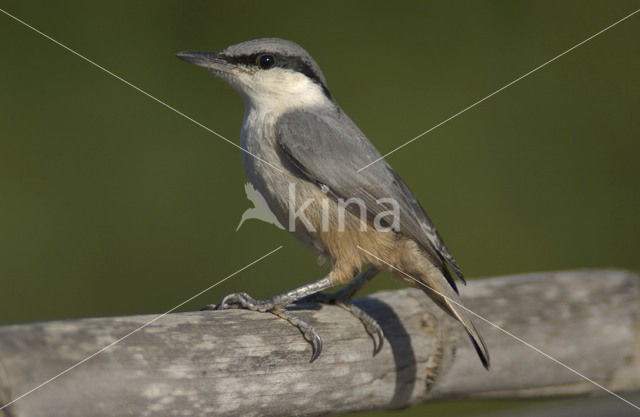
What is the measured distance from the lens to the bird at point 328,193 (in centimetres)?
172

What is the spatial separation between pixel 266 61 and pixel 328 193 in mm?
444

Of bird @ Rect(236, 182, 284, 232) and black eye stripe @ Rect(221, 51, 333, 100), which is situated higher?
black eye stripe @ Rect(221, 51, 333, 100)

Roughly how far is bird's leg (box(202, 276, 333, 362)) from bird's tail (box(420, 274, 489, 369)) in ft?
0.90

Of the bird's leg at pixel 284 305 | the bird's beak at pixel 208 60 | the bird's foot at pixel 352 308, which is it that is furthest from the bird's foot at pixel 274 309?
the bird's beak at pixel 208 60

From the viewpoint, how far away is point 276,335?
1.51 m

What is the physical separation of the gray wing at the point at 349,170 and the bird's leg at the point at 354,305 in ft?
0.78

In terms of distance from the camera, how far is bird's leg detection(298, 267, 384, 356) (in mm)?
1678

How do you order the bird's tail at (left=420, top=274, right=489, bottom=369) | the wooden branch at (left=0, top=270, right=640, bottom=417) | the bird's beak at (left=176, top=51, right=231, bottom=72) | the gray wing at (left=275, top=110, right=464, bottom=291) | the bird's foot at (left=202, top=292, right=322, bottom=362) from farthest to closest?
the bird's beak at (left=176, top=51, right=231, bottom=72), the gray wing at (left=275, top=110, right=464, bottom=291), the bird's tail at (left=420, top=274, right=489, bottom=369), the bird's foot at (left=202, top=292, right=322, bottom=362), the wooden branch at (left=0, top=270, right=640, bottom=417)

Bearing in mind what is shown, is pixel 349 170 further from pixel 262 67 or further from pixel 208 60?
Result: pixel 208 60

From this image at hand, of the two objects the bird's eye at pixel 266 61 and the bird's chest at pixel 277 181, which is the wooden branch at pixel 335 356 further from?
the bird's eye at pixel 266 61

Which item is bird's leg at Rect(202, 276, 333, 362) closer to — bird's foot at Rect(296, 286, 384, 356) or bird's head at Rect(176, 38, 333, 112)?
bird's foot at Rect(296, 286, 384, 356)

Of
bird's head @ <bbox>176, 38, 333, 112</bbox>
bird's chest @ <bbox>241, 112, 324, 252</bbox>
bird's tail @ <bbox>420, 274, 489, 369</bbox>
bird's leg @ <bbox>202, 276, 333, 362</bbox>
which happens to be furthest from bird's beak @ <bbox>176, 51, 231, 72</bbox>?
bird's tail @ <bbox>420, 274, 489, 369</bbox>

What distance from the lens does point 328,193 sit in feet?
5.71

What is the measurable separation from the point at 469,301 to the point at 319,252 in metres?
0.52
